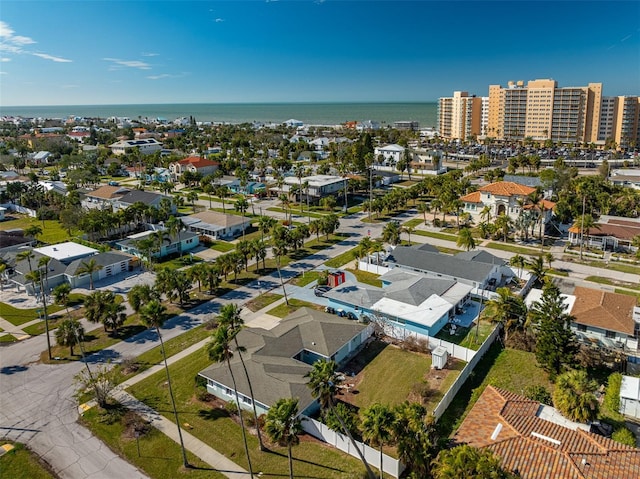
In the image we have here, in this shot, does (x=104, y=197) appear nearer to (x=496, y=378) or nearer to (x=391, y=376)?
(x=391, y=376)

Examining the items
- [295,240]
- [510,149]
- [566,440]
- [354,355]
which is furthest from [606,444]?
[510,149]

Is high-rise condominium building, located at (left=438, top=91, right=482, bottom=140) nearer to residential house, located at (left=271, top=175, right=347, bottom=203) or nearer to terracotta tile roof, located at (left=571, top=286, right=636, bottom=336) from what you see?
residential house, located at (left=271, top=175, right=347, bottom=203)

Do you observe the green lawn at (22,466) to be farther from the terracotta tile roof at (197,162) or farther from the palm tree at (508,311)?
the terracotta tile roof at (197,162)

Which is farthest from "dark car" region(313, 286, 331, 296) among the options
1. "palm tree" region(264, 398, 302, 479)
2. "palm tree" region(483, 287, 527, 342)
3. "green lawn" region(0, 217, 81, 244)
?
"green lawn" region(0, 217, 81, 244)

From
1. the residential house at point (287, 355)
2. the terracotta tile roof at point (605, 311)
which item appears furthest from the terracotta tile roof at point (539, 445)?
the terracotta tile roof at point (605, 311)

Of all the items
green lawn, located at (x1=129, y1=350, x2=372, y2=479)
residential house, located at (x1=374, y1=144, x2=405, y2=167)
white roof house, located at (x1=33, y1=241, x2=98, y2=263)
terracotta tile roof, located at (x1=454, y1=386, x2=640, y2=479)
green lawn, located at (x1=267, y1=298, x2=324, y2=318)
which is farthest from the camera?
residential house, located at (x1=374, y1=144, x2=405, y2=167)

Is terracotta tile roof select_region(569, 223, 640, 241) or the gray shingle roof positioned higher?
terracotta tile roof select_region(569, 223, 640, 241)

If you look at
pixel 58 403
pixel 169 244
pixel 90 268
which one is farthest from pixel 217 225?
pixel 58 403
